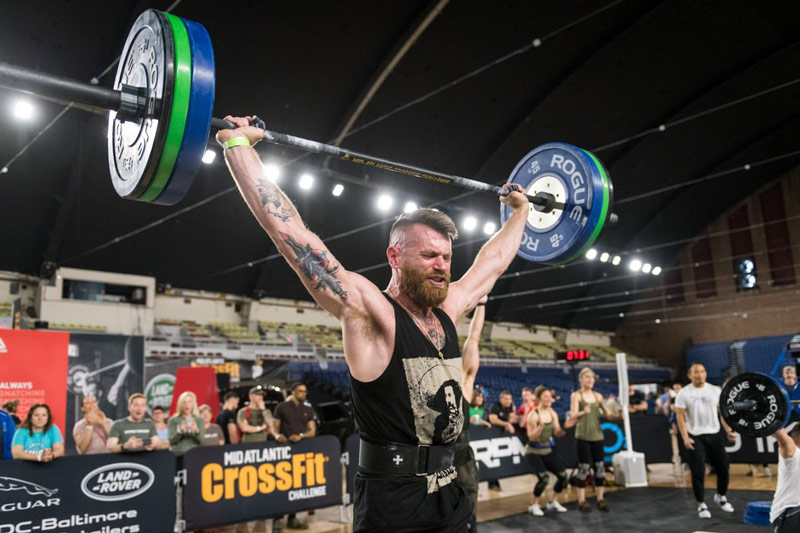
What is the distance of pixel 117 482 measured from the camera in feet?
14.9

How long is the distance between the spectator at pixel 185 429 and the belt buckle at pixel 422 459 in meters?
4.38

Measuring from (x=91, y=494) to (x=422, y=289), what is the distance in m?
3.88

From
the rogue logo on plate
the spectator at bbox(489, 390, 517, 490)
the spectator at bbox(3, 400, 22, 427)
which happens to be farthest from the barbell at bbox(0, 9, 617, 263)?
the spectator at bbox(489, 390, 517, 490)

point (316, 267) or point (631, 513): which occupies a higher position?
point (316, 267)

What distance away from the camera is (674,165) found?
1738 cm

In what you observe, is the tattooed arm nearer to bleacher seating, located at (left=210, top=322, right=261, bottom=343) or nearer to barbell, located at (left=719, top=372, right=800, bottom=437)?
barbell, located at (left=719, top=372, right=800, bottom=437)

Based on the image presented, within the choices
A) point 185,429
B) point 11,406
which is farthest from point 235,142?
point 11,406

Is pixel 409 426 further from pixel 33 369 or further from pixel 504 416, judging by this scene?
pixel 504 416

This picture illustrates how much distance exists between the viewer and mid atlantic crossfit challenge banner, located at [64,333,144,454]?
677 centimetres

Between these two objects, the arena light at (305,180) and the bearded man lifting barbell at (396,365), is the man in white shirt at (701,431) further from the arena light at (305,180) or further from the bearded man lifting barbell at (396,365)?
the arena light at (305,180)

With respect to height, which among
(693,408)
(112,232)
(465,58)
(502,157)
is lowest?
(693,408)

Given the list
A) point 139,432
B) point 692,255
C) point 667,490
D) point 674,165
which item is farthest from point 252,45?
point 692,255

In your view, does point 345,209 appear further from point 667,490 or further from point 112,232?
point 667,490

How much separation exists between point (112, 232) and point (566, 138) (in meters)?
10.3
